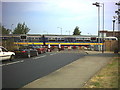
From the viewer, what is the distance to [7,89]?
7.27 metres

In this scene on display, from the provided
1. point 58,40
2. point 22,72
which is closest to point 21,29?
point 58,40

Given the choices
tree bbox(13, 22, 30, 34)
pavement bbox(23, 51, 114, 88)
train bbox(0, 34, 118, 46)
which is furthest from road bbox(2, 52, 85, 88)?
tree bbox(13, 22, 30, 34)

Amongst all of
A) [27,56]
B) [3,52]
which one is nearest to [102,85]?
[3,52]

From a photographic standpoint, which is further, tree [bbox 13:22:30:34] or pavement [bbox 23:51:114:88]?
tree [bbox 13:22:30:34]

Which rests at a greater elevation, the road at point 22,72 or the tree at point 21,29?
the tree at point 21,29

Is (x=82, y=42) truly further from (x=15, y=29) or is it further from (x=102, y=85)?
(x=102, y=85)

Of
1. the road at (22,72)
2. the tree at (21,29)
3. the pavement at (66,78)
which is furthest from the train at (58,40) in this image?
the pavement at (66,78)

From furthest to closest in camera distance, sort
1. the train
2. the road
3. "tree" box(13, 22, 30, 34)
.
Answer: "tree" box(13, 22, 30, 34) < the train < the road

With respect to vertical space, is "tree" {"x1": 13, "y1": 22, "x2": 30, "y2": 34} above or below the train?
above

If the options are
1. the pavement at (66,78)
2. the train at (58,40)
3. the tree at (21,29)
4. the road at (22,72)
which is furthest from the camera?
the tree at (21,29)

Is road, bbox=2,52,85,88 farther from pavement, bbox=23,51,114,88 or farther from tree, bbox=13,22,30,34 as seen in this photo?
tree, bbox=13,22,30,34

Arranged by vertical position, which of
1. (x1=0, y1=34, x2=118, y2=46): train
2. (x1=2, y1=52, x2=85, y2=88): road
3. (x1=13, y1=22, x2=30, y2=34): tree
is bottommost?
(x1=2, y1=52, x2=85, y2=88): road

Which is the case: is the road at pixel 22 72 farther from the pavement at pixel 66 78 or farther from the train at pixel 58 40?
the train at pixel 58 40

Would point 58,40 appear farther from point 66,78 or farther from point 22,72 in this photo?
point 66,78
